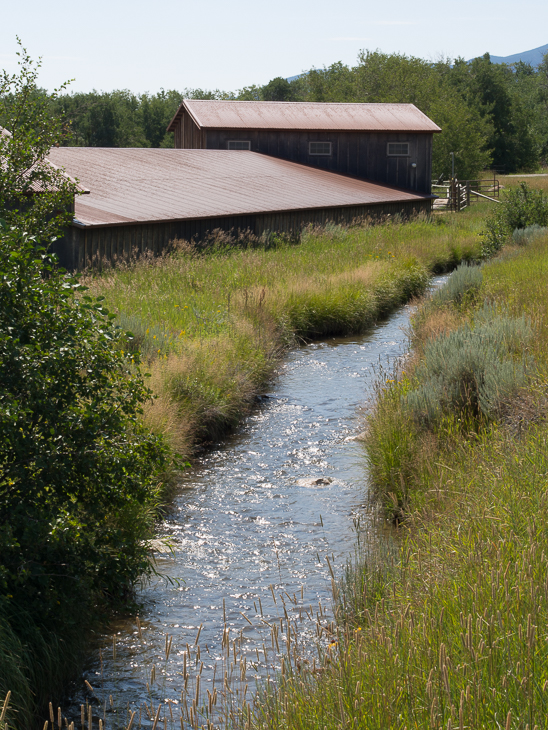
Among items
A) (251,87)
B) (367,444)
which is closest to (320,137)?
(367,444)

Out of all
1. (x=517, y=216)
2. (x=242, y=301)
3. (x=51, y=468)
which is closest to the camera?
(x=51, y=468)

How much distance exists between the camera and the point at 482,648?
2.67 metres

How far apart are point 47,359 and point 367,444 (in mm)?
4091

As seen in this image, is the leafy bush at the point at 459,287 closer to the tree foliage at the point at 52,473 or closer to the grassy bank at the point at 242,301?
the grassy bank at the point at 242,301

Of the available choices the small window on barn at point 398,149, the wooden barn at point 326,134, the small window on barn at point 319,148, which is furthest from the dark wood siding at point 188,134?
the small window on barn at point 398,149

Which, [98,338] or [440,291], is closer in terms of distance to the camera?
[98,338]

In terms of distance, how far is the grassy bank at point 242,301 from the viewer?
9.23 metres

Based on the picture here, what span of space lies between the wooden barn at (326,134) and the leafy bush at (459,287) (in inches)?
766

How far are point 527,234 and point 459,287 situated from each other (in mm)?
7122

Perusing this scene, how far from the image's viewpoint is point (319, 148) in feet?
107

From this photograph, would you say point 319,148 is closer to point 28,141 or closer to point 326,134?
point 326,134

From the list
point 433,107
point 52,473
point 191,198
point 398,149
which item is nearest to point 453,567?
point 52,473

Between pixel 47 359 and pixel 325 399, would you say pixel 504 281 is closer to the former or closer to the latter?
pixel 325 399

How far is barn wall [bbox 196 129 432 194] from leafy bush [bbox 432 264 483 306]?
1945cm
